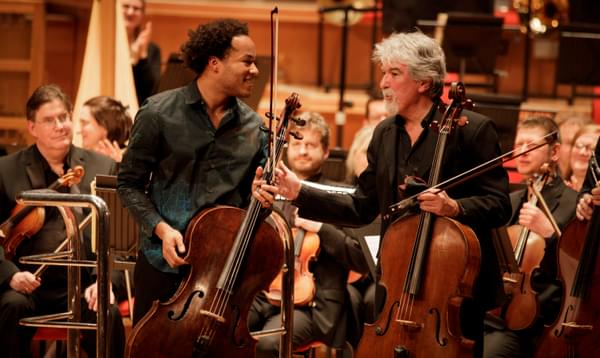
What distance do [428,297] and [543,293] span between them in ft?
4.35

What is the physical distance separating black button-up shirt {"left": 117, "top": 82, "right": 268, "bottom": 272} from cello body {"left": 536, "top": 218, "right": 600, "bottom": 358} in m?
1.25

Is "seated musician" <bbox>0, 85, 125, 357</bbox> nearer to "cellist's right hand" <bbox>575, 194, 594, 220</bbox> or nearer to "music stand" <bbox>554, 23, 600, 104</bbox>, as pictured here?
"cellist's right hand" <bbox>575, 194, 594, 220</bbox>

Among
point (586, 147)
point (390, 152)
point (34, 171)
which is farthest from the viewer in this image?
point (586, 147)

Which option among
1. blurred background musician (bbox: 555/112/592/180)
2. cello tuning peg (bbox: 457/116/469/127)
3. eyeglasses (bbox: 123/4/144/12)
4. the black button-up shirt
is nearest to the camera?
cello tuning peg (bbox: 457/116/469/127)

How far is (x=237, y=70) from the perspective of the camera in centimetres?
332

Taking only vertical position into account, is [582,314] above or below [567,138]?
below

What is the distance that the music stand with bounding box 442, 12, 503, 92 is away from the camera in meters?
7.48

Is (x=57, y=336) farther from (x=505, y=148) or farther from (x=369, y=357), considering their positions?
(x=505, y=148)

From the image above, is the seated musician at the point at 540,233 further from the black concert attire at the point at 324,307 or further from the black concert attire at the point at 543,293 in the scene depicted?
the black concert attire at the point at 324,307

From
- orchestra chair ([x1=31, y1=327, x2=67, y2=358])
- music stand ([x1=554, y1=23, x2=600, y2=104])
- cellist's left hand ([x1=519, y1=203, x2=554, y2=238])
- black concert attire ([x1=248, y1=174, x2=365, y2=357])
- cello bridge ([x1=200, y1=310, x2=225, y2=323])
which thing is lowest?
orchestra chair ([x1=31, y1=327, x2=67, y2=358])

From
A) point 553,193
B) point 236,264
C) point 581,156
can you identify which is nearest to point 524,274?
point 553,193

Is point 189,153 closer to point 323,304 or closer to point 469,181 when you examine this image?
point 469,181

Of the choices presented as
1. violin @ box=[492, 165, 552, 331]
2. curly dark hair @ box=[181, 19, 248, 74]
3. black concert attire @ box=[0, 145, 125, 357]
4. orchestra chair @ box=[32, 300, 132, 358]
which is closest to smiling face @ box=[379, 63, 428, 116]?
curly dark hair @ box=[181, 19, 248, 74]

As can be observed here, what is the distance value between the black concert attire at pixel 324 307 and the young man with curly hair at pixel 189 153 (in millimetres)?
1092
